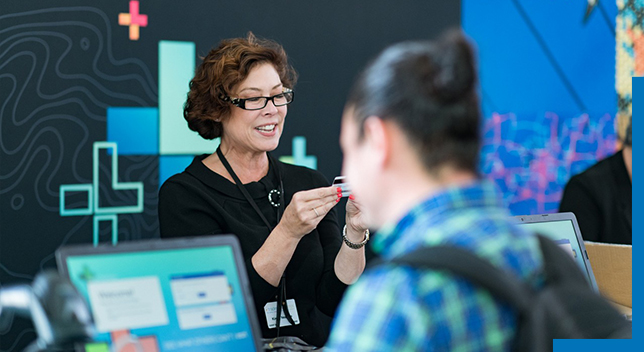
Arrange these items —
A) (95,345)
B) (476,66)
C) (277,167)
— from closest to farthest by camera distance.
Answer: (476,66)
(95,345)
(277,167)

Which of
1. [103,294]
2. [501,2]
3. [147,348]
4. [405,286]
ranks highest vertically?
[501,2]

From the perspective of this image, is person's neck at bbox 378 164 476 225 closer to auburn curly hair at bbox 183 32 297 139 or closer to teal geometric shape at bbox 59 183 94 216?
auburn curly hair at bbox 183 32 297 139

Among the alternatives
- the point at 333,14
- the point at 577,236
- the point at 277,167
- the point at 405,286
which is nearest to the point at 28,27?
the point at 277,167

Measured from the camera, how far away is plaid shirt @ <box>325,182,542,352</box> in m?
0.81

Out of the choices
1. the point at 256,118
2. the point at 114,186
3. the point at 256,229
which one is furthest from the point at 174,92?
the point at 256,229

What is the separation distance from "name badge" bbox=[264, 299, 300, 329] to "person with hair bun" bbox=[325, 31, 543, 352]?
1327mm

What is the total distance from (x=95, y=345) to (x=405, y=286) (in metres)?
0.70

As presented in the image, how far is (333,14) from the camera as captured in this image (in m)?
3.38

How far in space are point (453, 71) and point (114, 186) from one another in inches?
86.6

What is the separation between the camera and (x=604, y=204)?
8.98ft

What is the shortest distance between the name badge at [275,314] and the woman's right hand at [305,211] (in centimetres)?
26

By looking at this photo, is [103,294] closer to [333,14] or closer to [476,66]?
[476,66]

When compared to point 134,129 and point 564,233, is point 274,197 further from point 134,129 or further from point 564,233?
point 564,233

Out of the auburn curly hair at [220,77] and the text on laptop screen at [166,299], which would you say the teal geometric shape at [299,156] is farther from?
the text on laptop screen at [166,299]
